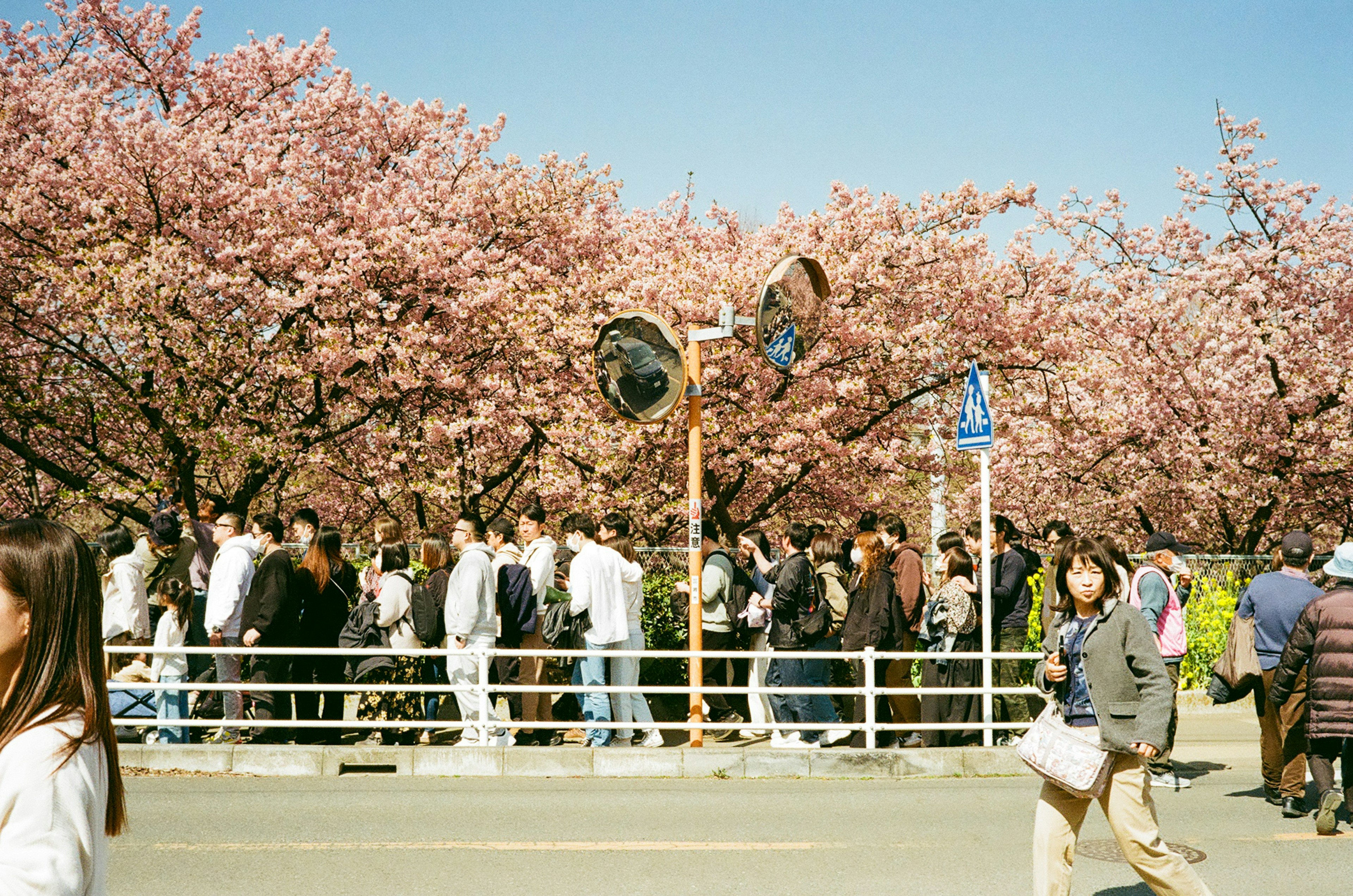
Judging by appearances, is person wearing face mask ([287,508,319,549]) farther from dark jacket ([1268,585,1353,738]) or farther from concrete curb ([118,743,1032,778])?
dark jacket ([1268,585,1353,738])

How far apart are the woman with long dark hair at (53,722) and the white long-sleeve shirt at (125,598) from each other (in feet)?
27.5

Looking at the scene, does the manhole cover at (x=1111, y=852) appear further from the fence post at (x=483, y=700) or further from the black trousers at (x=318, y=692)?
the black trousers at (x=318, y=692)

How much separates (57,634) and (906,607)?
9087 millimetres

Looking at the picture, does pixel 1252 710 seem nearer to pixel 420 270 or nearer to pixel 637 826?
pixel 637 826

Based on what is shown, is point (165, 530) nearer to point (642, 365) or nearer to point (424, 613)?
point (424, 613)

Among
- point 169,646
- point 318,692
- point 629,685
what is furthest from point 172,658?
point 629,685

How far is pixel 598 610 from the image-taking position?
10.0 m

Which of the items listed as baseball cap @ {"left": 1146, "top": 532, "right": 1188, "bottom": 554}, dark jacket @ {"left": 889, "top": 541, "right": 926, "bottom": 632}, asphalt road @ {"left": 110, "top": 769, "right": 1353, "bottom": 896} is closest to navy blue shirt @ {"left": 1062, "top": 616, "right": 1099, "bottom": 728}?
asphalt road @ {"left": 110, "top": 769, "right": 1353, "bottom": 896}

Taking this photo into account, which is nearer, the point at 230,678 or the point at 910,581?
the point at 230,678

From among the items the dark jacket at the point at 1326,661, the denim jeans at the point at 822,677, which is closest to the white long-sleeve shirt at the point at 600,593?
the denim jeans at the point at 822,677

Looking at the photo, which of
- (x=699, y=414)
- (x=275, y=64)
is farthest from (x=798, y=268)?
(x=275, y=64)

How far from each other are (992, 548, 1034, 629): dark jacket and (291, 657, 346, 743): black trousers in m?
6.05

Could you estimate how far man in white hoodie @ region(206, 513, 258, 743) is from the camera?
9.95 meters

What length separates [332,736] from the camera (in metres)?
10.1
